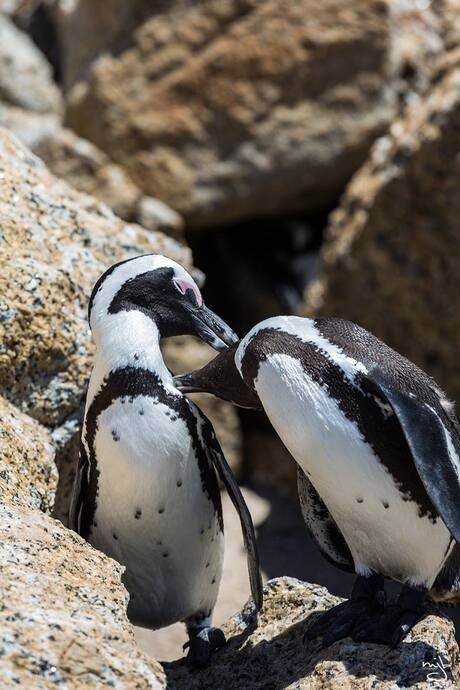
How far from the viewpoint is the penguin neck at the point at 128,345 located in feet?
9.33

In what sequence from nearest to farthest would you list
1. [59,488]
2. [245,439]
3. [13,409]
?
[13,409]
[59,488]
[245,439]

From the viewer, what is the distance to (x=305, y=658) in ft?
8.91

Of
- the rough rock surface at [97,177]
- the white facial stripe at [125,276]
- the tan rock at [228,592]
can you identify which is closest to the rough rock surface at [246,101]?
the rough rock surface at [97,177]

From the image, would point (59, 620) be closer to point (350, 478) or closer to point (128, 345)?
point (350, 478)

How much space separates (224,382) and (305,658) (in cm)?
68

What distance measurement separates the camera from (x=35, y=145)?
587cm

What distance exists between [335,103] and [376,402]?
3.83m

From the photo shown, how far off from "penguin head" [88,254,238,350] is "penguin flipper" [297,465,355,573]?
1.38 feet

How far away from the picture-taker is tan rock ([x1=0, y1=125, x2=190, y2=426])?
3.09 m

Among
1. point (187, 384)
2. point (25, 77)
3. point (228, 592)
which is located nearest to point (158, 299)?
point (187, 384)

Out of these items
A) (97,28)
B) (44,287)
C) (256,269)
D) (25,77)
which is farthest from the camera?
(25,77)

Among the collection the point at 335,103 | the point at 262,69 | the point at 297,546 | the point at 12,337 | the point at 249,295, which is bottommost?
the point at 297,546

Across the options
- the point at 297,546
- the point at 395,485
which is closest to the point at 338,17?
the point at 297,546

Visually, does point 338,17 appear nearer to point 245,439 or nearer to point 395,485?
point 245,439
